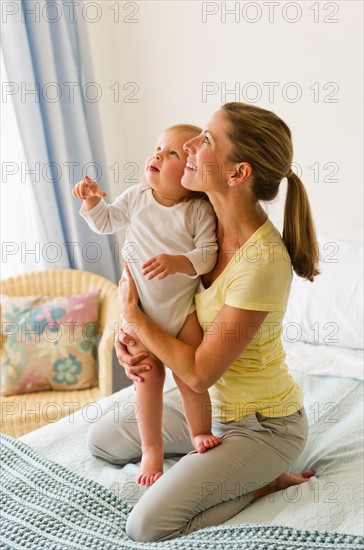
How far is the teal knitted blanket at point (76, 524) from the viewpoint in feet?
4.42

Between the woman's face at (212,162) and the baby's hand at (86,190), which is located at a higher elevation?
the woman's face at (212,162)

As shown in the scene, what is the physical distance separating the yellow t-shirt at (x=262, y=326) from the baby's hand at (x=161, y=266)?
12 centimetres

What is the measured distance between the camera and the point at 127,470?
177cm

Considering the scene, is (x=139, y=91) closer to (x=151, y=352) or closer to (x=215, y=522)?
(x=151, y=352)

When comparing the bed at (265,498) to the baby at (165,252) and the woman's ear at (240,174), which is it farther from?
the woman's ear at (240,174)

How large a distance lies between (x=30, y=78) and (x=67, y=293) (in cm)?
89

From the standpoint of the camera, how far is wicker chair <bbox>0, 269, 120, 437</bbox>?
2562 mm

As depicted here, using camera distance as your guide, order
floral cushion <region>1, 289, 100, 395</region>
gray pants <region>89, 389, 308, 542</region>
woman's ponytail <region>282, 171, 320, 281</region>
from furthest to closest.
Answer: floral cushion <region>1, 289, 100, 395</region>, woman's ponytail <region>282, 171, 320, 281</region>, gray pants <region>89, 389, 308, 542</region>

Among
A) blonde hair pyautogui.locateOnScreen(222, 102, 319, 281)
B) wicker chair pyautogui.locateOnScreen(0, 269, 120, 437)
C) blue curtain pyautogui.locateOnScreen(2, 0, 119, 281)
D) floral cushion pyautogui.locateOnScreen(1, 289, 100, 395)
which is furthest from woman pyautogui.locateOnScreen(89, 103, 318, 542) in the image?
→ blue curtain pyautogui.locateOnScreen(2, 0, 119, 281)

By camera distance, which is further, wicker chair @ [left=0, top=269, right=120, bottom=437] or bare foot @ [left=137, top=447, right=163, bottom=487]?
wicker chair @ [left=0, top=269, right=120, bottom=437]

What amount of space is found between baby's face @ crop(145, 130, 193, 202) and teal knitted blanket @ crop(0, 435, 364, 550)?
0.72m

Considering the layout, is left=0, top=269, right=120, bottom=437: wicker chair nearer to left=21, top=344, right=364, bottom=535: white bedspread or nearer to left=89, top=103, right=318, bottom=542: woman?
left=21, top=344, right=364, bottom=535: white bedspread

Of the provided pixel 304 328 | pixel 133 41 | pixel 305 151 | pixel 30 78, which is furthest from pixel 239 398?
pixel 133 41

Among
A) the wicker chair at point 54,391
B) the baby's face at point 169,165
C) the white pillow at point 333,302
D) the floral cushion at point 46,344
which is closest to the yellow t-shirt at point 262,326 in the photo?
the baby's face at point 169,165
